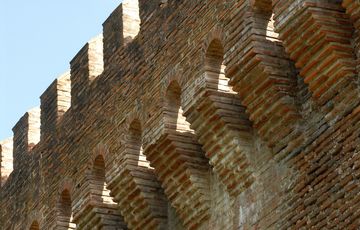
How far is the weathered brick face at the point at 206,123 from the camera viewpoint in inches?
554

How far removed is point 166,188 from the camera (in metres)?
16.7

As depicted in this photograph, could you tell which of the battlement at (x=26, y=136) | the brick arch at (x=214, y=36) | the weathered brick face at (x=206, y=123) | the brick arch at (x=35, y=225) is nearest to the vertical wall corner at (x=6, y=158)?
the battlement at (x=26, y=136)

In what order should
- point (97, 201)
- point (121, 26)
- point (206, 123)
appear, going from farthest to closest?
point (121, 26) < point (97, 201) < point (206, 123)

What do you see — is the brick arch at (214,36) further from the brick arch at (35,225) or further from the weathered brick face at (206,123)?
the brick arch at (35,225)

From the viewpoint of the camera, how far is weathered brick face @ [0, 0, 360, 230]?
14.1 meters

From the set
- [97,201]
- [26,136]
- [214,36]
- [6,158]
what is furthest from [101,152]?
[6,158]

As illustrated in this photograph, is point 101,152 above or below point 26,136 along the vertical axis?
below

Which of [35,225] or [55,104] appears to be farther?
[55,104]

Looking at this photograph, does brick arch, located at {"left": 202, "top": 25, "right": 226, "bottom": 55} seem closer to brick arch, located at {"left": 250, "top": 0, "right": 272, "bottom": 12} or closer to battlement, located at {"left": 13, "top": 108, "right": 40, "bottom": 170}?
brick arch, located at {"left": 250, "top": 0, "right": 272, "bottom": 12}

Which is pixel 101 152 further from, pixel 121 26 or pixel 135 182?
pixel 121 26

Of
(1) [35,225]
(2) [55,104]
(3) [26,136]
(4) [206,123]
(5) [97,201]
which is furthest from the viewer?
(3) [26,136]

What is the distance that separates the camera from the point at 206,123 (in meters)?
15.8

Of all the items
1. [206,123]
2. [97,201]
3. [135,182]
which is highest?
[97,201]

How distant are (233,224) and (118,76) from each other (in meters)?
3.29
